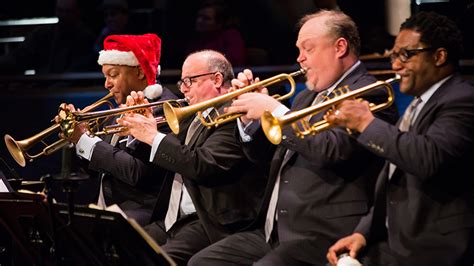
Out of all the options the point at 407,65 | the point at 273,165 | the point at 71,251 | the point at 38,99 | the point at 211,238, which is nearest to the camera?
the point at 407,65

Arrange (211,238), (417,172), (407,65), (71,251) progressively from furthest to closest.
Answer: (211,238) < (71,251) < (407,65) < (417,172)

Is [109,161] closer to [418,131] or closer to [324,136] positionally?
[324,136]

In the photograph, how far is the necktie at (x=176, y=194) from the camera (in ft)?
18.1

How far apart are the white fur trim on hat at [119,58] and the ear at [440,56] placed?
2575mm

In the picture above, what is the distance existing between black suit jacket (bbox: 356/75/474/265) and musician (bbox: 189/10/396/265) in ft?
1.31

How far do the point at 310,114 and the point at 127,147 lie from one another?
2079 millimetres

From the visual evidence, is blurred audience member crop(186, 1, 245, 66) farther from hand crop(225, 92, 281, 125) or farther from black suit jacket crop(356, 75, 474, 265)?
black suit jacket crop(356, 75, 474, 265)

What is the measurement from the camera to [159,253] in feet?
13.5

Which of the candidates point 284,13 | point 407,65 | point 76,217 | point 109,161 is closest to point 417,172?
point 407,65

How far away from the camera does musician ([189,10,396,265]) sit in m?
4.48

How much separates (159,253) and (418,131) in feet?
4.21

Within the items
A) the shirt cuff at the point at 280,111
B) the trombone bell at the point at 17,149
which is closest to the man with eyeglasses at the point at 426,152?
the shirt cuff at the point at 280,111

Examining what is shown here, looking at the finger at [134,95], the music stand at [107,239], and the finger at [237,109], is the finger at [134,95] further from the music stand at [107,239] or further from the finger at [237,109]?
the music stand at [107,239]

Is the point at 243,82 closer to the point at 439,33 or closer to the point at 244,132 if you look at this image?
the point at 244,132
